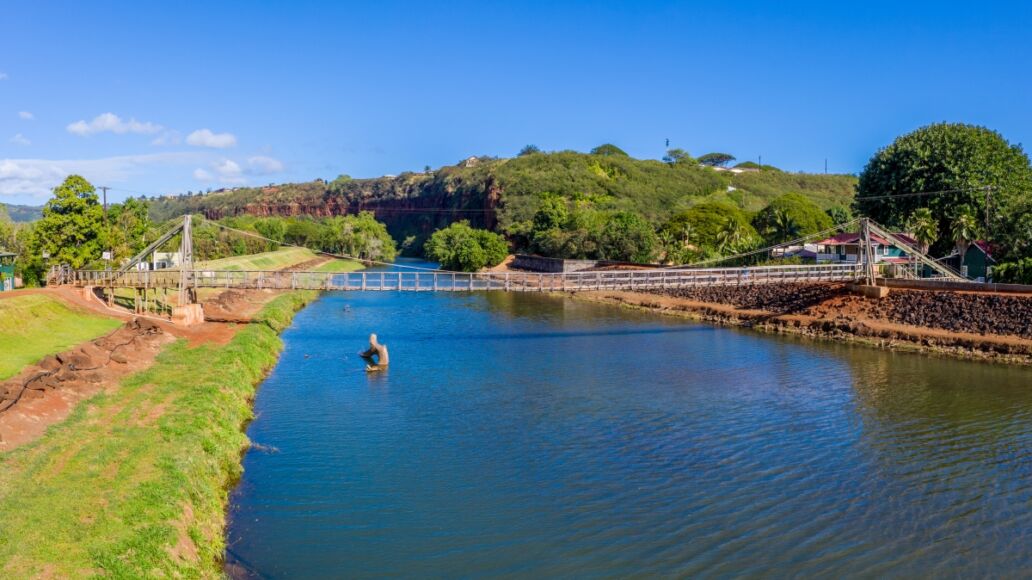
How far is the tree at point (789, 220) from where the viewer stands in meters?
69.6

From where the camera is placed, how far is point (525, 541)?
14.9 meters

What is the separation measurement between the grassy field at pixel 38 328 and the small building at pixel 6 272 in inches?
371

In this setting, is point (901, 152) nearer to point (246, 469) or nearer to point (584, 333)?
point (584, 333)

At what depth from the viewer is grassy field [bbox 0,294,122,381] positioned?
24.5m

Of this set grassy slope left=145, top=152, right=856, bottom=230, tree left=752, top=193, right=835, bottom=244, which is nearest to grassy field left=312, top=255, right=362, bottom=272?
grassy slope left=145, top=152, right=856, bottom=230

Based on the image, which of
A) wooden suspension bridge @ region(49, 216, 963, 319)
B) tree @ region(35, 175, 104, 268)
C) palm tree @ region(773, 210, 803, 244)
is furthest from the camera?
palm tree @ region(773, 210, 803, 244)

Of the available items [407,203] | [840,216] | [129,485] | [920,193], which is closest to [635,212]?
[840,216]

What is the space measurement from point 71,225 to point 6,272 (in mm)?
4669

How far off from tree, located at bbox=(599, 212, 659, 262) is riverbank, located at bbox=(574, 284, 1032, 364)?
20.9 metres

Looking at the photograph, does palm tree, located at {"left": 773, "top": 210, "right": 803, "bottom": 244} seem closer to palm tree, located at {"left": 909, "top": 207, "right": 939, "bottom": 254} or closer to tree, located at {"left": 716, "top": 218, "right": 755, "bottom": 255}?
tree, located at {"left": 716, "top": 218, "right": 755, "bottom": 255}

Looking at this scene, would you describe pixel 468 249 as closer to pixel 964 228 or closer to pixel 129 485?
pixel 964 228

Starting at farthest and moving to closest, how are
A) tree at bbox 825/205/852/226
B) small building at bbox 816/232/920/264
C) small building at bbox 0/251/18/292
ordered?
tree at bbox 825/205/852/226, small building at bbox 816/232/920/264, small building at bbox 0/251/18/292

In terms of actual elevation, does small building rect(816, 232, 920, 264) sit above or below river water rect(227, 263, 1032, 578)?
above

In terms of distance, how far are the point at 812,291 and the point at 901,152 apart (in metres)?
21.5
